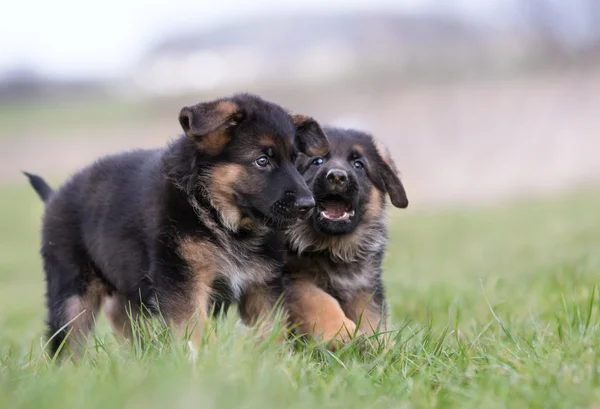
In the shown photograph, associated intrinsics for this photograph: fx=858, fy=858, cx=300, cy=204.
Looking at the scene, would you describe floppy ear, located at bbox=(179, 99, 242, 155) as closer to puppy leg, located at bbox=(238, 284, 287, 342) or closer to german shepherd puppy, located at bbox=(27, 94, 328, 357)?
german shepherd puppy, located at bbox=(27, 94, 328, 357)

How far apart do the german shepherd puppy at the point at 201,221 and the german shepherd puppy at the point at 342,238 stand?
0.96ft

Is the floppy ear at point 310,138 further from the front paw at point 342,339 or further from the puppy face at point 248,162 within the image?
the front paw at point 342,339

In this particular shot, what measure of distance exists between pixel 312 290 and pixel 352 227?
0.43 metres

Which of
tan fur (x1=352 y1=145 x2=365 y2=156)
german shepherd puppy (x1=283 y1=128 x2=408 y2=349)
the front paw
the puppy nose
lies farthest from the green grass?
tan fur (x1=352 y1=145 x2=365 y2=156)

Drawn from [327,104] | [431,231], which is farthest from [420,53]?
[431,231]

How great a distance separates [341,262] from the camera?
4.80 m

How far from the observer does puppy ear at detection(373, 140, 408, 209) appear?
198 inches

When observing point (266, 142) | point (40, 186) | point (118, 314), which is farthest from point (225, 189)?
point (40, 186)

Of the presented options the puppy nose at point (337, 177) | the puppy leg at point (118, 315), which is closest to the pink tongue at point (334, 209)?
the puppy nose at point (337, 177)

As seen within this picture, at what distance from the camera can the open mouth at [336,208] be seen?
4.71 m

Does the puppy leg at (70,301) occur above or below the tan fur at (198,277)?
below

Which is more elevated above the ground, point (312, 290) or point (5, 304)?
point (312, 290)

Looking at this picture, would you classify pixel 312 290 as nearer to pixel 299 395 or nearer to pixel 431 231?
pixel 299 395

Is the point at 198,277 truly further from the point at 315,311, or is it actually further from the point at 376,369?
the point at 376,369
